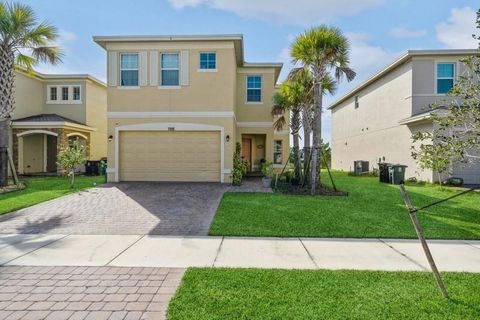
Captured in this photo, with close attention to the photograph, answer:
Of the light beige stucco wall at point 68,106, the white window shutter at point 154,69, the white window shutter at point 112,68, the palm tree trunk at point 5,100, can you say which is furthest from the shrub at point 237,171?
the light beige stucco wall at point 68,106

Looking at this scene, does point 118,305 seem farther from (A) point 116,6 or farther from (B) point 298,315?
(A) point 116,6

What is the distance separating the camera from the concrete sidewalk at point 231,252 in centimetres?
486

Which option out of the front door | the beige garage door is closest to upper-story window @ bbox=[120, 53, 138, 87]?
the beige garage door

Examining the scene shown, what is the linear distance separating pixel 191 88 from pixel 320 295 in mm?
12549

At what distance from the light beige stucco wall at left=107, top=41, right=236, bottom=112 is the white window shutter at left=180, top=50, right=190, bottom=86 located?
0.49ft

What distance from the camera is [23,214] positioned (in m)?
8.41

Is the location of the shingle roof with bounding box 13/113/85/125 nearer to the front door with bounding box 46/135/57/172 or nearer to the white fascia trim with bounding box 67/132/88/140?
the white fascia trim with bounding box 67/132/88/140

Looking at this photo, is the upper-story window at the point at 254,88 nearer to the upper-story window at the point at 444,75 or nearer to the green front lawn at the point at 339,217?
the green front lawn at the point at 339,217

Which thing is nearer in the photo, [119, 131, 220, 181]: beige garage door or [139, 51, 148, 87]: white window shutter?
[139, 51, 148, 87]: white window shutter

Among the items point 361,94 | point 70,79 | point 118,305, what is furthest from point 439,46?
point 70,79

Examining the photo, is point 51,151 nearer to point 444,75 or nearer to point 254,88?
point 254,88

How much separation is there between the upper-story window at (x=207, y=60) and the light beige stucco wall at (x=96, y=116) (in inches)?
419

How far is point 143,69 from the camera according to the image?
14.7 m

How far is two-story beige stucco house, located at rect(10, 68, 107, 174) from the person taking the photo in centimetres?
1927
